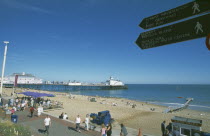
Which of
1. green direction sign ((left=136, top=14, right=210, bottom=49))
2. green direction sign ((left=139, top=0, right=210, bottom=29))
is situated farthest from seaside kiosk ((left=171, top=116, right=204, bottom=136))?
green direction sign ((left=139, top=0, right=210, bottom=29))

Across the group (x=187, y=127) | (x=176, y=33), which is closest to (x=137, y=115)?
(x=187, y=127)

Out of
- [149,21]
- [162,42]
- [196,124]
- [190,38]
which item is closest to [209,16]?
[190,38]

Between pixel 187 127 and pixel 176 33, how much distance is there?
784 cm

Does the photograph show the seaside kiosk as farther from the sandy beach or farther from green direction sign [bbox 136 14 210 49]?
green direction sign [bbox 136 14 210 49]

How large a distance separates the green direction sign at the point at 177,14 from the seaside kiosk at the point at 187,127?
7.48 m

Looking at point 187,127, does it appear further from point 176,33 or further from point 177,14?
point 177,14

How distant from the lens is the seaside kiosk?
8.12 meters

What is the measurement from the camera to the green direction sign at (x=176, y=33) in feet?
8.33

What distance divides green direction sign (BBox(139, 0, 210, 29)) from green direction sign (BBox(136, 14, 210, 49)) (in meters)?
0.12

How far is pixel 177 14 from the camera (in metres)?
2.88

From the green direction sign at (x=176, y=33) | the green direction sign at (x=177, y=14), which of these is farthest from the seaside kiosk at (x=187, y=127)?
the green direction sign at (x=177, y=14)

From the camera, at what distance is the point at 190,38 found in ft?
8.68

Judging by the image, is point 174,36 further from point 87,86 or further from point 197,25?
point 87,86

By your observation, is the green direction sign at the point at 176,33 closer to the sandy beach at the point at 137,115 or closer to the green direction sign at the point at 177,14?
the green direction sign at the point at 177,14
